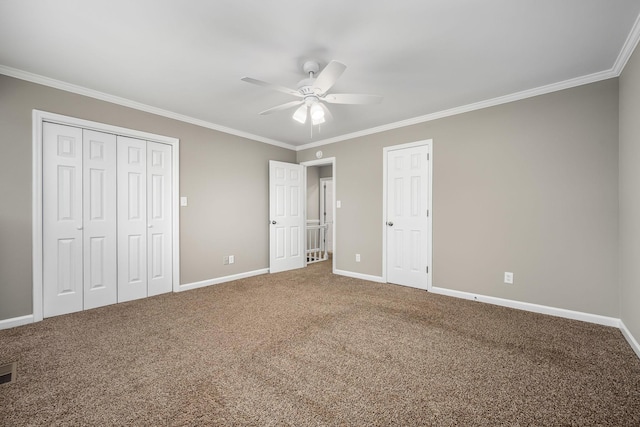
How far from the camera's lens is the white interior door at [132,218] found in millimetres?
3357

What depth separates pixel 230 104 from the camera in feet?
11.2

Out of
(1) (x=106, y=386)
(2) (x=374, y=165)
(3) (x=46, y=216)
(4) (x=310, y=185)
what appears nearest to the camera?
(1) (x=106, y=386)

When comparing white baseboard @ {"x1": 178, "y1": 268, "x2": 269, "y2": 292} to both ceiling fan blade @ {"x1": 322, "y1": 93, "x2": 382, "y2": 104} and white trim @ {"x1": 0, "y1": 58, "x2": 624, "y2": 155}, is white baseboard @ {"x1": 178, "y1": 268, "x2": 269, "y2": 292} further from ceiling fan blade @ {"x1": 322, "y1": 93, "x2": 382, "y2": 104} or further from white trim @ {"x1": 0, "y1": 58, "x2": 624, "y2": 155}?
ceiling fan blade @ {"x1": 322, "y1": 93, "x2": 382, "y2": 104}

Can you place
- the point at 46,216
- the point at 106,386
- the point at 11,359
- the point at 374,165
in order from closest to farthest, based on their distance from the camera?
the point at 106,386 < the point at 11,359 < the point at 46,216 < the point at 374,165

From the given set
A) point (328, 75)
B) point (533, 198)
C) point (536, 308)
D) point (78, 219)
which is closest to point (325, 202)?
point (533, 198)

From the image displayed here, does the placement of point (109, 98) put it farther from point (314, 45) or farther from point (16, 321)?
point (314, 45)

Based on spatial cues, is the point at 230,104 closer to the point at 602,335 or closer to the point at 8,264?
the point at 8,264

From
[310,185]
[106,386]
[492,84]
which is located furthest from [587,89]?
[310,185]

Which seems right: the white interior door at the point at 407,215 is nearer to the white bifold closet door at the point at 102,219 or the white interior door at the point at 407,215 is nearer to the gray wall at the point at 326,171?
the gray wall at the point at 326,171

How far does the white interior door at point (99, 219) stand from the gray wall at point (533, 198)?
154 inches

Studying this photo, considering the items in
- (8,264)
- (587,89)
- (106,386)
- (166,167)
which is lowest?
(106,386)

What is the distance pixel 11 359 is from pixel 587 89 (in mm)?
5628

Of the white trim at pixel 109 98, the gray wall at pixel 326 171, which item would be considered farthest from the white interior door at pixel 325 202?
the white trim at pixel 109 98

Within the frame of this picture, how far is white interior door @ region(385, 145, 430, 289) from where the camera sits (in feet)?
12.8
